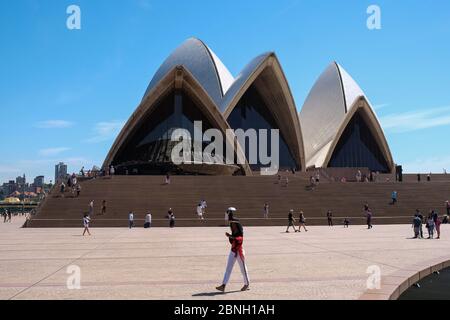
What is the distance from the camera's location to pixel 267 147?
41500mm

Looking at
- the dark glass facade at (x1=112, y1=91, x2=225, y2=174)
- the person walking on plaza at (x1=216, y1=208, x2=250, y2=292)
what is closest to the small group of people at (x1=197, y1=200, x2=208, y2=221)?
the person walking on plaza at (x1=216, y1=208, x2=250, y2=292)

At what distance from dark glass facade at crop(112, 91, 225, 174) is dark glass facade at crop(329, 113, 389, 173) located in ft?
45.4

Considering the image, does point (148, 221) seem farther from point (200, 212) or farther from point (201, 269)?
point (201, 269)

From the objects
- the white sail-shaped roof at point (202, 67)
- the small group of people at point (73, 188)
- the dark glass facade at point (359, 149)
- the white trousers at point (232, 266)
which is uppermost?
the white sail-shaped roof at point (202, 67)

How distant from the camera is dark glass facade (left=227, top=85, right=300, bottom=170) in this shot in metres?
41.0

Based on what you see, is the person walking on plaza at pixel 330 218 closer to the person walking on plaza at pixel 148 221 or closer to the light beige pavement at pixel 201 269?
the person walking on plaza at pixel 148 221

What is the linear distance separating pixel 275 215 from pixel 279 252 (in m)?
11.5

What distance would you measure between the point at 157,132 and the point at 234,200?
16.8m

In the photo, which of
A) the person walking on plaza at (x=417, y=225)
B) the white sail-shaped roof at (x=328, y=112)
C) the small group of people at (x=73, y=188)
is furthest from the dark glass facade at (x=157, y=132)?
the person walking on plaza at (x=417, y=225)

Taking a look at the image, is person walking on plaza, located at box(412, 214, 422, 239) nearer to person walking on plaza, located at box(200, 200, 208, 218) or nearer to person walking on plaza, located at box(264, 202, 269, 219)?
person walking on plaza, located at box(264, 202, 269, 219)

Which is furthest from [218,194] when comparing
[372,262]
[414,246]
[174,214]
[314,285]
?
[314,285]

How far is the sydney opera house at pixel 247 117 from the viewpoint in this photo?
3616cm

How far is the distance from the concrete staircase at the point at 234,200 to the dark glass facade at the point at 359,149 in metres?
17.1

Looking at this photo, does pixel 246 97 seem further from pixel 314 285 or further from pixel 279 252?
pixel 314 285
